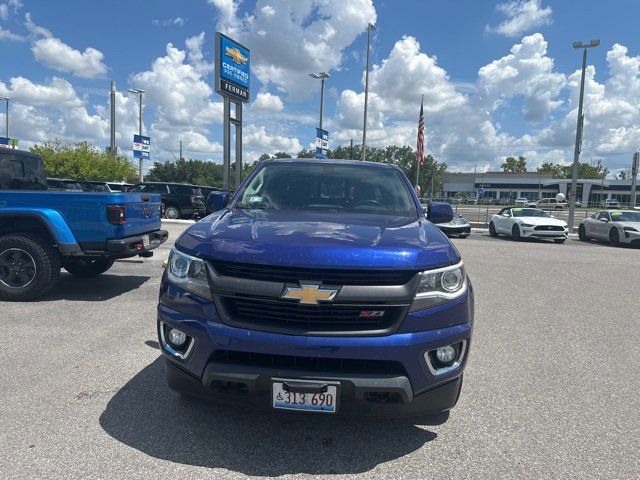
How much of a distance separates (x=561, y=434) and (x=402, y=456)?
113cm

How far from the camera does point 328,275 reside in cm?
256

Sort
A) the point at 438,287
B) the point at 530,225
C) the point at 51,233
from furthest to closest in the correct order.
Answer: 1. the point at 530,225
2. the point at 51,233
3. the point at 438,287

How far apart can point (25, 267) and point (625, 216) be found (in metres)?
19.9

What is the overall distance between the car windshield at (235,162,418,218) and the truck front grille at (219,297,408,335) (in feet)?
4.54

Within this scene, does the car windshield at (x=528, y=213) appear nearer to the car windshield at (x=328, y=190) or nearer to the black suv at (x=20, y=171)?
the car windshield at (x=328, y=190)

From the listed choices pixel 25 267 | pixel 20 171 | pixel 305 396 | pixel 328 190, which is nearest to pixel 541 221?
pixel 328 190

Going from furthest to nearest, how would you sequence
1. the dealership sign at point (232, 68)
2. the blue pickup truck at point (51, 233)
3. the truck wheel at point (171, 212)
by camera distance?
the truck wheel at point (171, 212)
the dealership sign at point (232, 68)
the blue pickup truck at point (51, 233)

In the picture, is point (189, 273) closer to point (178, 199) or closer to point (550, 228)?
point (550, 228)

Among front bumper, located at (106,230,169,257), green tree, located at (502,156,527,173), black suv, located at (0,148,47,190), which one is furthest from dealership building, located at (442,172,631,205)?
front bumper, located at (106,230,169,257)

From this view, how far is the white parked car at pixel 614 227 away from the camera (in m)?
17.2

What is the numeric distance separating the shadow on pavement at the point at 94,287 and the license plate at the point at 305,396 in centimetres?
471

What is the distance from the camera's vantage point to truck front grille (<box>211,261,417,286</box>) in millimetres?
2555

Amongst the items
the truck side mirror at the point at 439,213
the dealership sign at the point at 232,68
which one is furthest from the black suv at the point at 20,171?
the dealership sign at the point at 232,68

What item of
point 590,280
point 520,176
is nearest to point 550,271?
point 590,280
